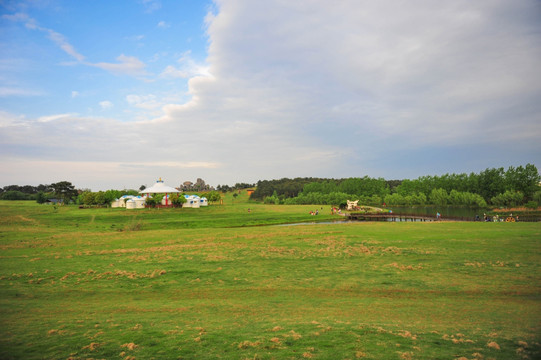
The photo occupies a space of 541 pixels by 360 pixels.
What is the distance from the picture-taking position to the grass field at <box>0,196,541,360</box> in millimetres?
9305

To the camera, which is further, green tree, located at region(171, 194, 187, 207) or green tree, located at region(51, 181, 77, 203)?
green tree, located at region(51, 181, 77, 203)

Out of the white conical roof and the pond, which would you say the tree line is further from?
the white conical roof

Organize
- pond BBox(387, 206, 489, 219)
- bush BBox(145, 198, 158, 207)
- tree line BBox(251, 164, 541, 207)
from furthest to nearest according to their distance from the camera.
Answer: tree line BBox(251, 164, 541, 207), bush BBox(145, 198, 158, 207), pond BBox(387, 206, 489, 219)

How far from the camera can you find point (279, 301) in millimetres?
14859

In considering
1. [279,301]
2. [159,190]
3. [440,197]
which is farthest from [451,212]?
[279,301]

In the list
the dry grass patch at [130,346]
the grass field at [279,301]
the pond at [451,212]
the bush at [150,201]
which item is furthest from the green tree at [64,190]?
the dry grass patch at [130,346]

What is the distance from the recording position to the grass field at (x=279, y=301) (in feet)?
30.5

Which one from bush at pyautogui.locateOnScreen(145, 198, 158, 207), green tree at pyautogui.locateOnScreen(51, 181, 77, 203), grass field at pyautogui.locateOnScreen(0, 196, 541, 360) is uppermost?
green tree at pyautogui.locateOnScreen(51, 181, 77, 203)

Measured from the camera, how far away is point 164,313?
43.7ft

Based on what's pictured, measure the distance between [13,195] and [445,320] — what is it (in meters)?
190

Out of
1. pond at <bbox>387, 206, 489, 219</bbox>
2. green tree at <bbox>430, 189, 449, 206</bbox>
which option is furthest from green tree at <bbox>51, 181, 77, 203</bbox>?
green tree at <bbox>430, 189, 449, 206</bbox>

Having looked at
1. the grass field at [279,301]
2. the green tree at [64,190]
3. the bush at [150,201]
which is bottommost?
the grass field at [279,301]

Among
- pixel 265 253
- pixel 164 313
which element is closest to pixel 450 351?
pixel 164 313

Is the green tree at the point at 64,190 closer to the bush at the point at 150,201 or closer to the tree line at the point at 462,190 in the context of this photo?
the bush at the point at 150,201
